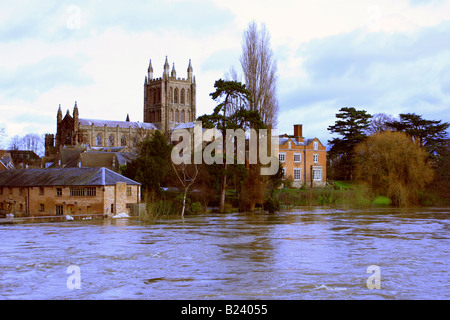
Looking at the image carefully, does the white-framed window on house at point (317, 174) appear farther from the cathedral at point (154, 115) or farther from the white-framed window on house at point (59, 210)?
the cathedral at point (154, 115)

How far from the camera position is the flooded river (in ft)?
46.6

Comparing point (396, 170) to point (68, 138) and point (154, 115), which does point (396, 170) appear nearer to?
point (68, 138)

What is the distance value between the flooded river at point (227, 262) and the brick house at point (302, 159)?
30.9 metres

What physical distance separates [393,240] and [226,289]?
12.9 m

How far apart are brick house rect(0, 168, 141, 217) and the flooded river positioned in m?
7.21

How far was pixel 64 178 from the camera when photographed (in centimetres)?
4112

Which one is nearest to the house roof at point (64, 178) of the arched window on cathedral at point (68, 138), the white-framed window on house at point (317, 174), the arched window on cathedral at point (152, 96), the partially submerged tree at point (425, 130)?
the white-framed window on house at point (317, 174)

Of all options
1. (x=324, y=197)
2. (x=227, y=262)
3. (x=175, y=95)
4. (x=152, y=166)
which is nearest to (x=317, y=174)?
(x=324, y=197)

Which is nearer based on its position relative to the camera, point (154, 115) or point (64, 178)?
point (64, 178)

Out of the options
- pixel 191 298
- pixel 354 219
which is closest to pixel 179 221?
pixel 354 219

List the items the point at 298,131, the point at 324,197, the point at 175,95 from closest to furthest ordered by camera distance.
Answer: the point at 324,197 → the point at 298,131 → the point at 175,95

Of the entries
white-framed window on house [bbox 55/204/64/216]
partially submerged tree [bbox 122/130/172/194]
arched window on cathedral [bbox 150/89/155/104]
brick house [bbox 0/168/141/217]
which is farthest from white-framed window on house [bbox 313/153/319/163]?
arched window on cathedral [bbox 150/89/155/104]

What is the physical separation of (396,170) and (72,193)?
30.2 m

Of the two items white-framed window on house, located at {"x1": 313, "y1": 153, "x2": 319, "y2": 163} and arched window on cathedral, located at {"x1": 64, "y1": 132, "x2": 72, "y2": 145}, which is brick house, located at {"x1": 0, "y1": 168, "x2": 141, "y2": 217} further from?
arched window on cathedral, located at {"x1": 64, "y1": 132, "x2": 72, "y2": 145}
